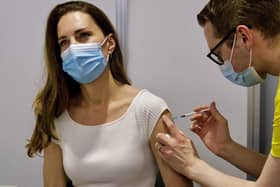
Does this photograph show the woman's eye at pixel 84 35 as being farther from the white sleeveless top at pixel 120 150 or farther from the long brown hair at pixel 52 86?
the white sleeveless top at pixel 120 150

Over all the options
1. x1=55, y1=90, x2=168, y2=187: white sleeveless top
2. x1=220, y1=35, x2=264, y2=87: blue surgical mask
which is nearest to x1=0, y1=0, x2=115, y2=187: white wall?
x1=55, y1=90, x2=168, y2=187: white sleeveless top

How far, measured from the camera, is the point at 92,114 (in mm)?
1717

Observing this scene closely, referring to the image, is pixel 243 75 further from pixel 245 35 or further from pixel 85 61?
pixel 85 61

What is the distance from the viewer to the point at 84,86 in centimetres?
175

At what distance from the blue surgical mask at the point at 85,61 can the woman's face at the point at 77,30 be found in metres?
0.04

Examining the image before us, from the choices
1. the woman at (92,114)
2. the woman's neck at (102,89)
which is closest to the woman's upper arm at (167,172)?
the woman at (92,114)

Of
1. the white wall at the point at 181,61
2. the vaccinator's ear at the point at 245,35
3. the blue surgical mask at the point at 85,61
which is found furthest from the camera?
the white wall at the point at 181,61

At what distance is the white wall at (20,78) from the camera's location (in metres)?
1.92

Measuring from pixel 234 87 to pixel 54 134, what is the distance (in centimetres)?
78

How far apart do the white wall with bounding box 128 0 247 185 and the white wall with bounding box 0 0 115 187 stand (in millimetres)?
159

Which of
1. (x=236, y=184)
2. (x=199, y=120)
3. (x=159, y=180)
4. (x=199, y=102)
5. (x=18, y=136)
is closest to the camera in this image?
(x=236, y=184)

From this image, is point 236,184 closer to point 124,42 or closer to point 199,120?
point 199,120

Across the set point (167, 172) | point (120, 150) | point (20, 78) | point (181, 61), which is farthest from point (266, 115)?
point (20, 78)

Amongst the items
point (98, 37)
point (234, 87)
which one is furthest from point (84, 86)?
point (234, 87)
